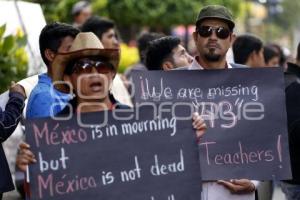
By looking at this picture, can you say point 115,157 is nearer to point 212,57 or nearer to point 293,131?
point 212,57

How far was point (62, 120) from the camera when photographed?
4.57m

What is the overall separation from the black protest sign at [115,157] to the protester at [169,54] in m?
1.43

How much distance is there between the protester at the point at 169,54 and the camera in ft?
20.3

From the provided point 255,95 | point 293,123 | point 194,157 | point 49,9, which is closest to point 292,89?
point 293,123

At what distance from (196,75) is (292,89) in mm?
1038

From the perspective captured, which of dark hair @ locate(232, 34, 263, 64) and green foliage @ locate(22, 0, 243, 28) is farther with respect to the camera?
green foliage @ locate(22, 0, 243, 28)

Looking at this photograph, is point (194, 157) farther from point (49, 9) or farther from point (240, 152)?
point (49, 9)

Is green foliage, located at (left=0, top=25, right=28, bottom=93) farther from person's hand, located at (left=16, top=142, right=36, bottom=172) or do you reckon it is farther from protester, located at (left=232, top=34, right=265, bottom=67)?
person's hand, located at (left=16, top=142, right=36, bottom=172)

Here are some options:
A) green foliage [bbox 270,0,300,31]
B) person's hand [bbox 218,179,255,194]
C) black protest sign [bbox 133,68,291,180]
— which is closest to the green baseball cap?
black protest sign [bbox 133,68,291,180]

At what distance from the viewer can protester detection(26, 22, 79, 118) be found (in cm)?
533

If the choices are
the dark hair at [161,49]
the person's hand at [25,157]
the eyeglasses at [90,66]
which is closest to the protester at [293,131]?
the dark hair at [161,49]

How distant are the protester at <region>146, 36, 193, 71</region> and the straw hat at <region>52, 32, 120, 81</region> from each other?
1.00m

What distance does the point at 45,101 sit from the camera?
5.35m

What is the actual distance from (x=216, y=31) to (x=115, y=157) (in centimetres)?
120
